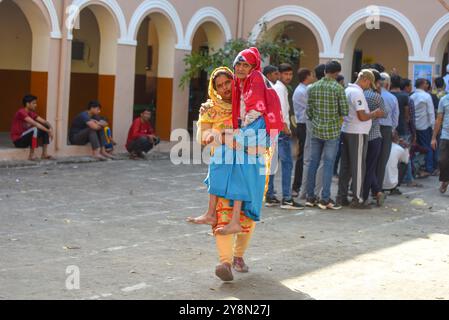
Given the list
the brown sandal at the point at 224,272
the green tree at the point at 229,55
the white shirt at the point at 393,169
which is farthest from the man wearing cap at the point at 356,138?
the green tree at the point at 229,55

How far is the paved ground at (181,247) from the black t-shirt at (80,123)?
2606mm

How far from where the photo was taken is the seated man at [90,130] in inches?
606

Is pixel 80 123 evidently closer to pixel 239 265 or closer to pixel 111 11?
pixel 111 11

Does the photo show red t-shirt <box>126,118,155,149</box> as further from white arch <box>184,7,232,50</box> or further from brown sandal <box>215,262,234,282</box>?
brown sandal <box>215,262,234,282</box>

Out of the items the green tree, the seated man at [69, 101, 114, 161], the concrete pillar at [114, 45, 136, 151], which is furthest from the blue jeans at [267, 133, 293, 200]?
the green tree

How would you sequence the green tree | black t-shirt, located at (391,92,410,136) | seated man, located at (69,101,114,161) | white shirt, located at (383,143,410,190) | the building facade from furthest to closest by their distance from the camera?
the green tree → seated man, located at (69,101,114,161) → the building facade → black t-shirt, located at (391,92,410,136) → white shirt, located at (383,143,410,190)

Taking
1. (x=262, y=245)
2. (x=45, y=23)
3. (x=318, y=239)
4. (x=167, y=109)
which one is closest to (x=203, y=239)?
(x=262, y=245)

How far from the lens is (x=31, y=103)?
47.0 ft

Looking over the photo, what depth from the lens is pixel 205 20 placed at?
1862 centimetres

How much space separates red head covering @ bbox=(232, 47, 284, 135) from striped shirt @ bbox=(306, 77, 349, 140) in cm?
380

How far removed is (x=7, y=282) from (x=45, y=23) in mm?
9075

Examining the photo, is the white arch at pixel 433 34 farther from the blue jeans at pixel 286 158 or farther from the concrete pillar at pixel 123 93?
the blue jeans at pixel 286 158

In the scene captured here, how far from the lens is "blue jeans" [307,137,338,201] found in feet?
36.2

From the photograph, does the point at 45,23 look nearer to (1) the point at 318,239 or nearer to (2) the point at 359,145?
(2) the point at 359,145
